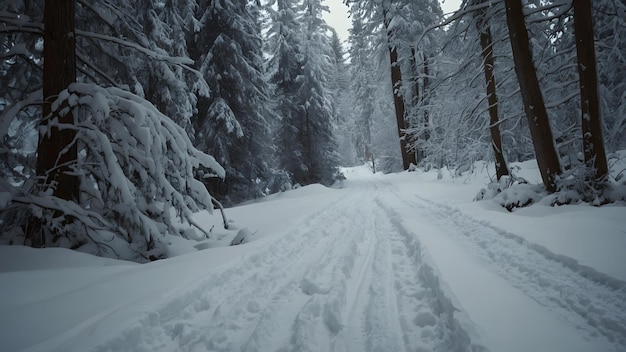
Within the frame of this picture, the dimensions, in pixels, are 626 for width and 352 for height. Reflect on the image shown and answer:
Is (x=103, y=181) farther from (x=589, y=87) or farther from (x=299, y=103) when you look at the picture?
(x=299, y=103)

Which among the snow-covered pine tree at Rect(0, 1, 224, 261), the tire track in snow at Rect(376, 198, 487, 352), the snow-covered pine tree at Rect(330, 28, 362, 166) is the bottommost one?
the tire track in snow at Rect(376, 198, 487, 352)

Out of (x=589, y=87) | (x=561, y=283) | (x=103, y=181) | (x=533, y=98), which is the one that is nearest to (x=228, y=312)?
(x=103, y=181)

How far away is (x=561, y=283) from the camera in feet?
8.66

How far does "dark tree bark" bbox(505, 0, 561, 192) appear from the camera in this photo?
5.44 meters

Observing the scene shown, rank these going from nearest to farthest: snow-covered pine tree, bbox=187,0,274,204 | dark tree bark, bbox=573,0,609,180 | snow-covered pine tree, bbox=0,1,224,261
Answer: snow-covered pine tree, bbox=0,1,224,261 → dark tree bark, bbox=573,0,609,180 → snow-covered pine tree, bbox=187,0,274,204

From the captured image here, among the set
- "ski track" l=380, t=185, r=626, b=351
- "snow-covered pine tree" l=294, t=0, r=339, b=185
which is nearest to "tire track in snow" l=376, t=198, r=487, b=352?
"ski track" l=380, t=185, r=626, b=351

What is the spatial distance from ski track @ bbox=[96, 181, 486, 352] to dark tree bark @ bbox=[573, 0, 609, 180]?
3.76 metres

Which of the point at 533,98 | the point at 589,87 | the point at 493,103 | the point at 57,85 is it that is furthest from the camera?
the point at 493,103

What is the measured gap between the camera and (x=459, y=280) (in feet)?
9.52

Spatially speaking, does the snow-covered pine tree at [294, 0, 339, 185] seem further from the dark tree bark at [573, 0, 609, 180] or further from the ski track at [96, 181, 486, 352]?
the ski track at [96, 181, 486, 352]

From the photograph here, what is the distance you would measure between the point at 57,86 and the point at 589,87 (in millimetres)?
8519

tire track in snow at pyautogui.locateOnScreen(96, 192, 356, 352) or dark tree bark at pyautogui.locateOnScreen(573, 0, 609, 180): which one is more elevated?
dark tree bark at pyautogui.locateOnScreen(573, 0, 609, 180)

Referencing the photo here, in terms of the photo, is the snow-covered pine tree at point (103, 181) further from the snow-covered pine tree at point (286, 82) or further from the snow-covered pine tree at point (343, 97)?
the snow-covered pine tree at point (343, 97)

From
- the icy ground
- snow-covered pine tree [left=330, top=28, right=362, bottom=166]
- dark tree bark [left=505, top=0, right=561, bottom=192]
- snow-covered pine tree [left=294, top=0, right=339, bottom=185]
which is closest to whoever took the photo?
the icy ground
